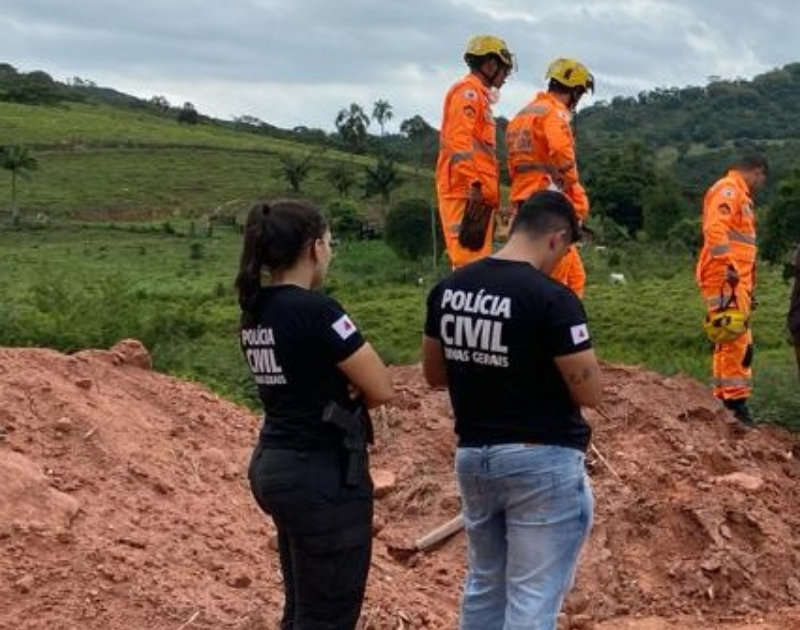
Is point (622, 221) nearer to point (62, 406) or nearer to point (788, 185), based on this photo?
point (788, 185)

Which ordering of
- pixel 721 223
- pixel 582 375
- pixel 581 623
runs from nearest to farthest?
pixel 582 375 → pixel 581 623 → pixel 721 223

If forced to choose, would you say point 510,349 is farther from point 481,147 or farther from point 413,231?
point 413,231

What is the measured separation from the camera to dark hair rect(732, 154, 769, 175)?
9156 millimetres

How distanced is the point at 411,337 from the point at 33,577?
75.2 ft

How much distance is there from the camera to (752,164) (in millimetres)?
9172

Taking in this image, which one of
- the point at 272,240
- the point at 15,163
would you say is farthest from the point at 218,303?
the point at 15,163

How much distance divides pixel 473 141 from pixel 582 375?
386 cm

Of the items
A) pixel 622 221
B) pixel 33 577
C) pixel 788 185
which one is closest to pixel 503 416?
pixel 33 577

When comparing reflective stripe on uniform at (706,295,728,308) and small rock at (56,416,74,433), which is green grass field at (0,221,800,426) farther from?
small rock at (56,416,74,433)

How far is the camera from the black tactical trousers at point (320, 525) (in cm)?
386

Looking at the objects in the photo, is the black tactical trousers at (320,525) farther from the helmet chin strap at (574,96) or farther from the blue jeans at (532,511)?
the helmet chin strap at (574,96)

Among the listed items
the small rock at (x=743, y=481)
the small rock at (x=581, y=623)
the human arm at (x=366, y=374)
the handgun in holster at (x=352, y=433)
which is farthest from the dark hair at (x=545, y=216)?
the small rock at (x=743, y=481)

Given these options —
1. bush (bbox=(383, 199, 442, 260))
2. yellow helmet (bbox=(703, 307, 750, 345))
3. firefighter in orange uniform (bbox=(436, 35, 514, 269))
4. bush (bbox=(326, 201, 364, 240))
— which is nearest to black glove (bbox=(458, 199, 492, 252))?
firefighter in orange uniform (bbox=(436, 35, 514, 269))

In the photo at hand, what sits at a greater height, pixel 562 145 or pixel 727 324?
pixel 562 145
